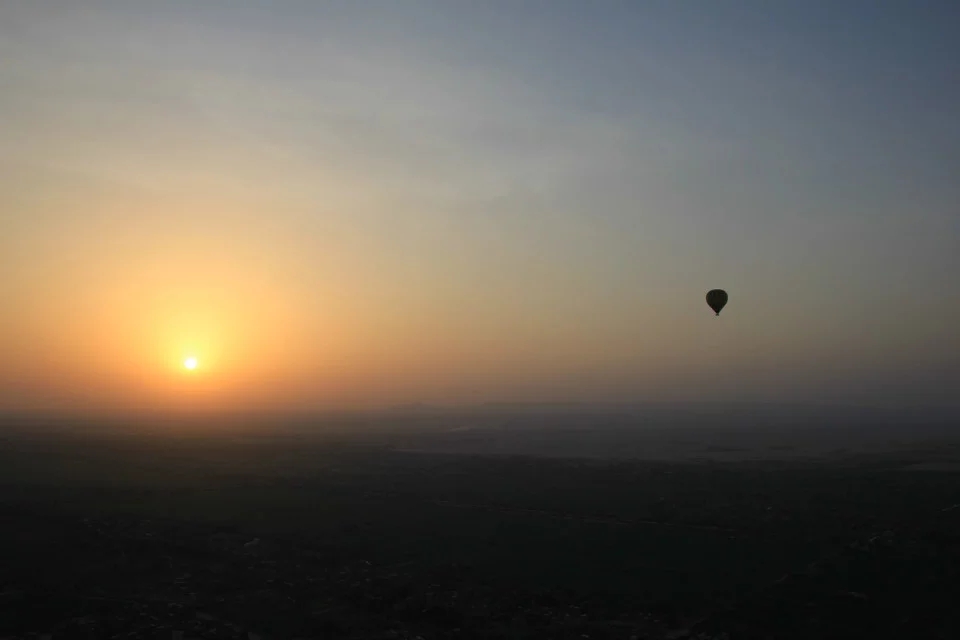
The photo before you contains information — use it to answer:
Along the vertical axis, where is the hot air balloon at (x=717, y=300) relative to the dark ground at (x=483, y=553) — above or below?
above

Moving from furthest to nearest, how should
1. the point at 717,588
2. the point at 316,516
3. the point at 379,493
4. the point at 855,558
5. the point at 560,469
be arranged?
the point at 560,469 → the point at 379,493 → the point at 316,516 → the point at 855,558 → the point at 717,588

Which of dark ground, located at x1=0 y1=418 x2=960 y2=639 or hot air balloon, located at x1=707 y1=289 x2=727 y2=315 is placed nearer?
dark ground, located at x1=0 y1=418 x2=960 y2=639

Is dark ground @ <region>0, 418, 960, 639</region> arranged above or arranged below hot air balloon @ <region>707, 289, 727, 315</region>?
below

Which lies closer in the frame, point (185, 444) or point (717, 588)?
point (717, 588)

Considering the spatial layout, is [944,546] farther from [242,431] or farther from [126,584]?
[242,431]

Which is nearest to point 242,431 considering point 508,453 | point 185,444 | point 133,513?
point 185,444
